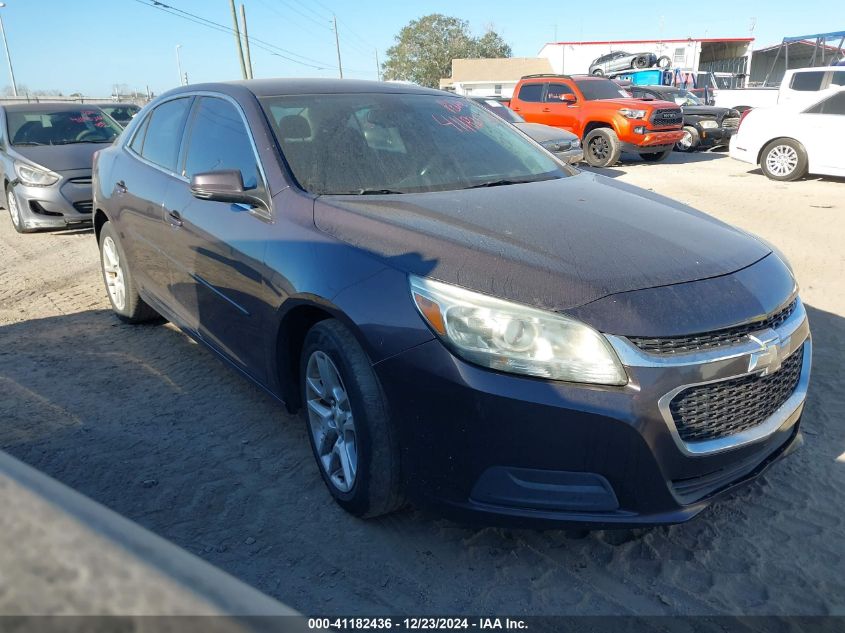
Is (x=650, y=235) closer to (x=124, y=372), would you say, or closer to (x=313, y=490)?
(x=313, y=490)

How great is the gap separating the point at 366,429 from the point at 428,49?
8328 cm

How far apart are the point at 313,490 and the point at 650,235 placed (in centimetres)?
178

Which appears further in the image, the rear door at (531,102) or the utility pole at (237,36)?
the utility pole at (237,36)

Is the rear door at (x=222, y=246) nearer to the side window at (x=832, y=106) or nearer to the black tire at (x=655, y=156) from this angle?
the side window at (x=832, y=106)

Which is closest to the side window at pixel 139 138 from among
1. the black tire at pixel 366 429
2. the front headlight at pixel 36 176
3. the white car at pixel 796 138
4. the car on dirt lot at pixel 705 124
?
the black tire at pixel 366 429

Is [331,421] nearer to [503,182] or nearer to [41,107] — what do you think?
[503,182]

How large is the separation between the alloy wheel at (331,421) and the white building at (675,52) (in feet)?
134

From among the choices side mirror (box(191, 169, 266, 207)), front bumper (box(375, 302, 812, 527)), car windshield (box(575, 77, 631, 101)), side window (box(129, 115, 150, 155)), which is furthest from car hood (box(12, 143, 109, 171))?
car windshield (box(575, 77, 631, 101))

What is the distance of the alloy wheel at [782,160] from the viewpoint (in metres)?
11.9

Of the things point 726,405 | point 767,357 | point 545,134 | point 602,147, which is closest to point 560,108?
point 602,147

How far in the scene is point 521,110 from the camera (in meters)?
16.0

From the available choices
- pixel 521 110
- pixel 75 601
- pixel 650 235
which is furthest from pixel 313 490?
pixel 521 110

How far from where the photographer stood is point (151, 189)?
13.3ft

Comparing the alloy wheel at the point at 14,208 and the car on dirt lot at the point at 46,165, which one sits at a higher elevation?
the car on dirt lot at the point at 46,165
